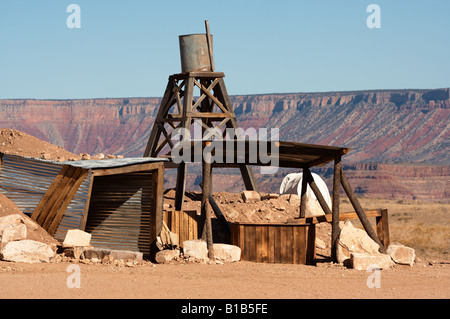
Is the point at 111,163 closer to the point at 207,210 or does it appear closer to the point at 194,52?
the point at 207,210

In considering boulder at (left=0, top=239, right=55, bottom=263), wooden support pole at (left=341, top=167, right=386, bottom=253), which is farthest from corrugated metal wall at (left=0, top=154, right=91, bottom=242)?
wooden support pole at (left=341, top=167, right=386, bottom=253)

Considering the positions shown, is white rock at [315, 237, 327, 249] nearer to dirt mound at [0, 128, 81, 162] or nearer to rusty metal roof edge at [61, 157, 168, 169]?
rusty metal roof edge at [61, 157, 168, 169]

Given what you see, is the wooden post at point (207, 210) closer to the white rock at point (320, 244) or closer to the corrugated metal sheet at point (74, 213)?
the corrugated metal sheet at point (74, 213)

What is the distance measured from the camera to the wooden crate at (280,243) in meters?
16.7

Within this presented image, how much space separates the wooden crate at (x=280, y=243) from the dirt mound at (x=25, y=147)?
8.27 metres

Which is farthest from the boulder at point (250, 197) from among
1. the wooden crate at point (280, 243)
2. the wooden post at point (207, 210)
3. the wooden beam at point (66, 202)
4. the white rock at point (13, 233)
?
the white rock at point (13, 233)

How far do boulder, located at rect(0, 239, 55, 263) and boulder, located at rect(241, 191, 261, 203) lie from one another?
7665 millimetres

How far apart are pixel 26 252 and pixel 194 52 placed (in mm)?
9471

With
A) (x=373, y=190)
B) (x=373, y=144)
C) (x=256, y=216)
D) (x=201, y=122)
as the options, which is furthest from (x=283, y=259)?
(x=373, y=144)

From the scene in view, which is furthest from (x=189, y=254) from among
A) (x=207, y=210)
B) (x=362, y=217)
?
(x=362, y=217)

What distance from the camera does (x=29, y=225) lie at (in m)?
16.1

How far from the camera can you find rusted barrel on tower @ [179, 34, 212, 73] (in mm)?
22328
